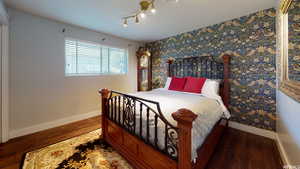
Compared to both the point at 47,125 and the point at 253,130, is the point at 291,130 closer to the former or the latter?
the point at 253,130

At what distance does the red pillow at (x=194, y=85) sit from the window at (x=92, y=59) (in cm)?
223

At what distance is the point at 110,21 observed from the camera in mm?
2637

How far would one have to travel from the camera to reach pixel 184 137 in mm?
968

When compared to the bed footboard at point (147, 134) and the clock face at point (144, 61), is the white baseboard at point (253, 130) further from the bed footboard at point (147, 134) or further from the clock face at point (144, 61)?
the clock face at point (144, 61)

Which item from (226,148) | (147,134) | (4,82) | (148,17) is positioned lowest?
(226,148)

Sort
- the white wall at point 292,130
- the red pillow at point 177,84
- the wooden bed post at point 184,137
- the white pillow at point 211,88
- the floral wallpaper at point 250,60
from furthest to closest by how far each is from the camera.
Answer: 1. the red pillow at point 177,84
2. the white pillow at point 211,88
3. the floral wallpaper at point 250,60
4. the white wall at point 292,130
5. the wooden bed post at point 184,137

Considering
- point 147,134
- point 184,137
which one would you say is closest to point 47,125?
point 147,134

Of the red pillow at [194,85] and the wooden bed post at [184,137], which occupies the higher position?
the red pillow at [194,85]

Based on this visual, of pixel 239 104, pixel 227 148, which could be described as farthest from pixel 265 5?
pixel 227 148

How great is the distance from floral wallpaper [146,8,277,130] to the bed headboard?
152 millimetres

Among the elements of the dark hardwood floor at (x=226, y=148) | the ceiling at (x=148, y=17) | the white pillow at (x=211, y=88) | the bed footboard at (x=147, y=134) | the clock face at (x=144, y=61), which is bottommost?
the dark hardwood floor at (x=226, y=148)

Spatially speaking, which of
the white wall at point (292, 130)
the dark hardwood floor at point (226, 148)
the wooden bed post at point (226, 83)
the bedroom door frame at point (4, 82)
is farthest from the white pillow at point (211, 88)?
the bedroom door frame at point (4, 82)

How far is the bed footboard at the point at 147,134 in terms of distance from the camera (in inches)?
38.5

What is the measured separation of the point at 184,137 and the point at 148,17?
2377mm
